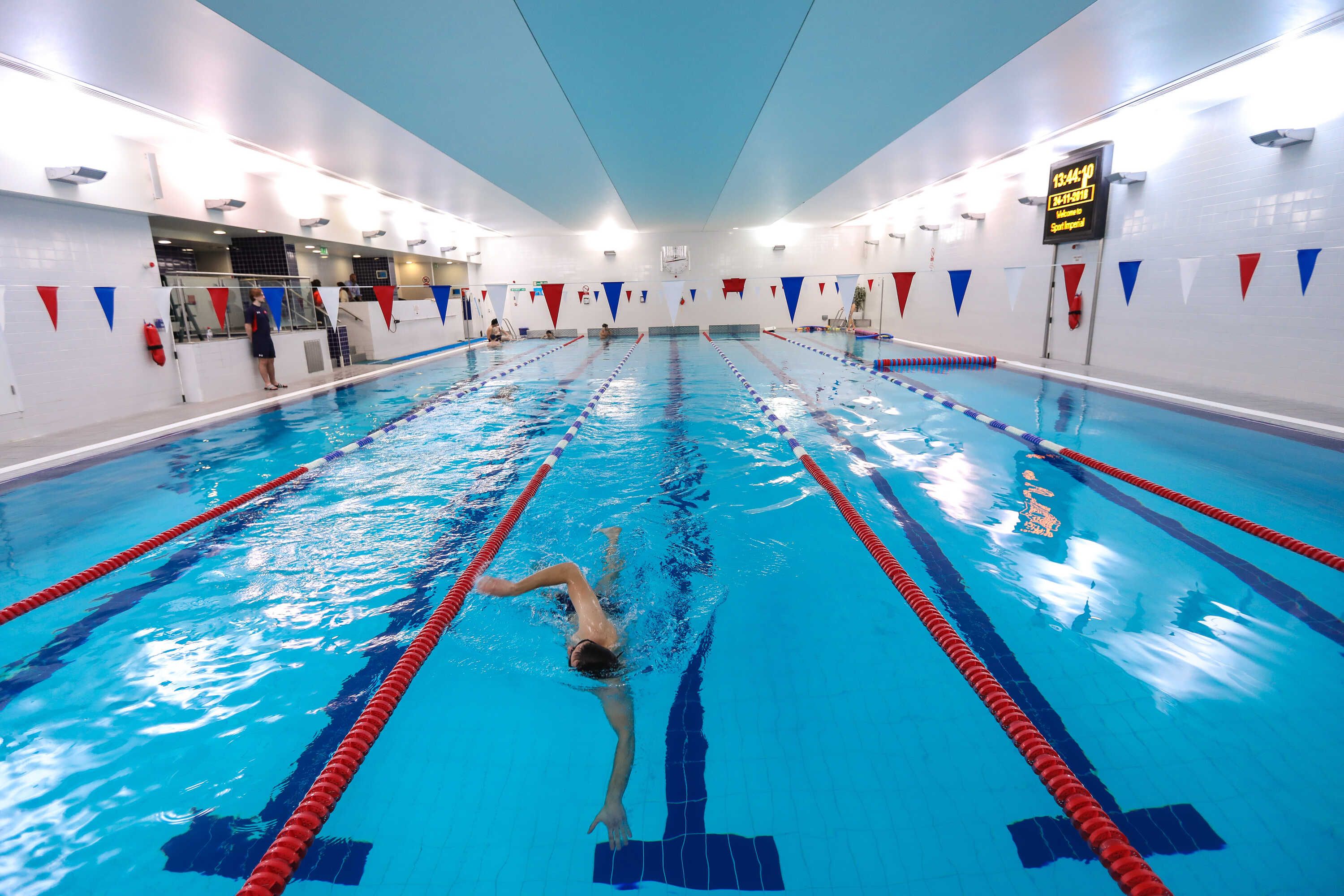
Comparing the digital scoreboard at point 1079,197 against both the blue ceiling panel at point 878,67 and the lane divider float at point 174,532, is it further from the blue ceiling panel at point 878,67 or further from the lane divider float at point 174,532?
the lane divider float at point 174,532

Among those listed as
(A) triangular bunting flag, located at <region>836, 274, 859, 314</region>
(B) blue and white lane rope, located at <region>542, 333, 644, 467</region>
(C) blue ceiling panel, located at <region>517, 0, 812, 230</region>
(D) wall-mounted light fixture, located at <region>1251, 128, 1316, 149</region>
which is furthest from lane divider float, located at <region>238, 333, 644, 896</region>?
(A) triangular bunting flag, located at <region>836, 274, 859, 314</region>

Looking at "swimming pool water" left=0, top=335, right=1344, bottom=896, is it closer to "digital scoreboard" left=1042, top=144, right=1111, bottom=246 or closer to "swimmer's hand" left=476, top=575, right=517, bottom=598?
"swimmer's hand" left=476, top=575, right=517, bottom=598

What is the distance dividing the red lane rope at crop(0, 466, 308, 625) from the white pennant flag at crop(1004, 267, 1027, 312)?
10.4 m

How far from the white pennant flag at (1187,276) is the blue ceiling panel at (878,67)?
255 centimetres

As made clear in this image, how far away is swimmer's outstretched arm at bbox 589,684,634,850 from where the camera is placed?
1901 mm

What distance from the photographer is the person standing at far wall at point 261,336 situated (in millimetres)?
9336

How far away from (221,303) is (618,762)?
993cm

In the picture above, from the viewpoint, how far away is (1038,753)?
201 cm

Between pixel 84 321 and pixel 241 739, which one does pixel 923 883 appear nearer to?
pixel 241 739

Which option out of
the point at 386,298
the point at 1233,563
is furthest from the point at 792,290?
the point at 1233,563

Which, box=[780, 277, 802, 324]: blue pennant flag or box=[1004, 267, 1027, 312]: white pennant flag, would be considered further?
box=[780, 277, 802, 324]: blue pennant flag

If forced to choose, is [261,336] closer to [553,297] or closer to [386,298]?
[386,298]

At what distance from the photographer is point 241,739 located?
7.66 feet

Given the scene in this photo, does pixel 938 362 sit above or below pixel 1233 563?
above
